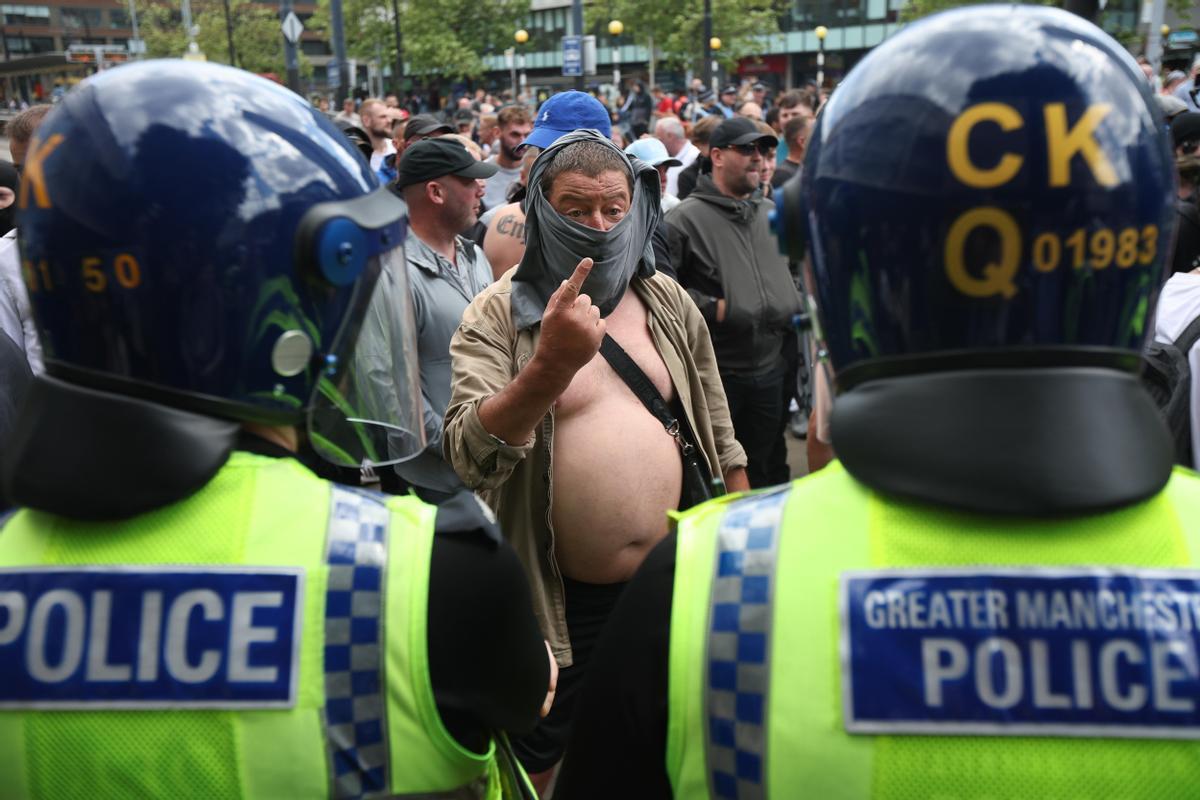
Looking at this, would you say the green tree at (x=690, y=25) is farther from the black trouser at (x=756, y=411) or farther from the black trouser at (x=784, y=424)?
the black trouser at (x=756, y=411)

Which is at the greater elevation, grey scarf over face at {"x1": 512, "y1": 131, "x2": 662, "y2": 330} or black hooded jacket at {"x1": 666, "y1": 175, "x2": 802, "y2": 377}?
grey scarf over face at {"x1": 512, "y1": 131, "x2": 662, "y2": 330}

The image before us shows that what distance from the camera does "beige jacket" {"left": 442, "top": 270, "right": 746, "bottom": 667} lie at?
2.67 m

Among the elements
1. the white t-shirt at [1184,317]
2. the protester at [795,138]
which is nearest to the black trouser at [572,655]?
the white t-shirt at [1184,317]

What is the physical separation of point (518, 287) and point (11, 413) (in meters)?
1.43

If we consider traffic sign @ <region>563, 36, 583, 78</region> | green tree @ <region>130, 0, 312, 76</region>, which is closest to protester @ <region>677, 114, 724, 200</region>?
traffic sign @ <region>563, 36, 583, 78</region>

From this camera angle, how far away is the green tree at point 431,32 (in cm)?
4347

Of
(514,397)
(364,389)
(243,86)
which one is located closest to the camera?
(243,86)

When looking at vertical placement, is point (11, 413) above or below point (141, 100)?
below

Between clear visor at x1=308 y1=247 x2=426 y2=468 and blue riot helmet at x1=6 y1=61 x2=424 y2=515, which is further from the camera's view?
clear visor at x1=308 y1=247 x2=426 y2=468

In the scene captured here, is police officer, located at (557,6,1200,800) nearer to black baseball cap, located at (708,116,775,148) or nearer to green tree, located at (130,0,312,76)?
black baseball cap, located at (708,116,775,148)

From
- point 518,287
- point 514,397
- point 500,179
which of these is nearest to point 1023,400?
point 514,397

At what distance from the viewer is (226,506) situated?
132 cm

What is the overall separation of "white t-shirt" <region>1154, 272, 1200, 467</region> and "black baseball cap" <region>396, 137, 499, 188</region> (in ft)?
8.80

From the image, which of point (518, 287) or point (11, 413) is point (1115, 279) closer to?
point (518, 287)
